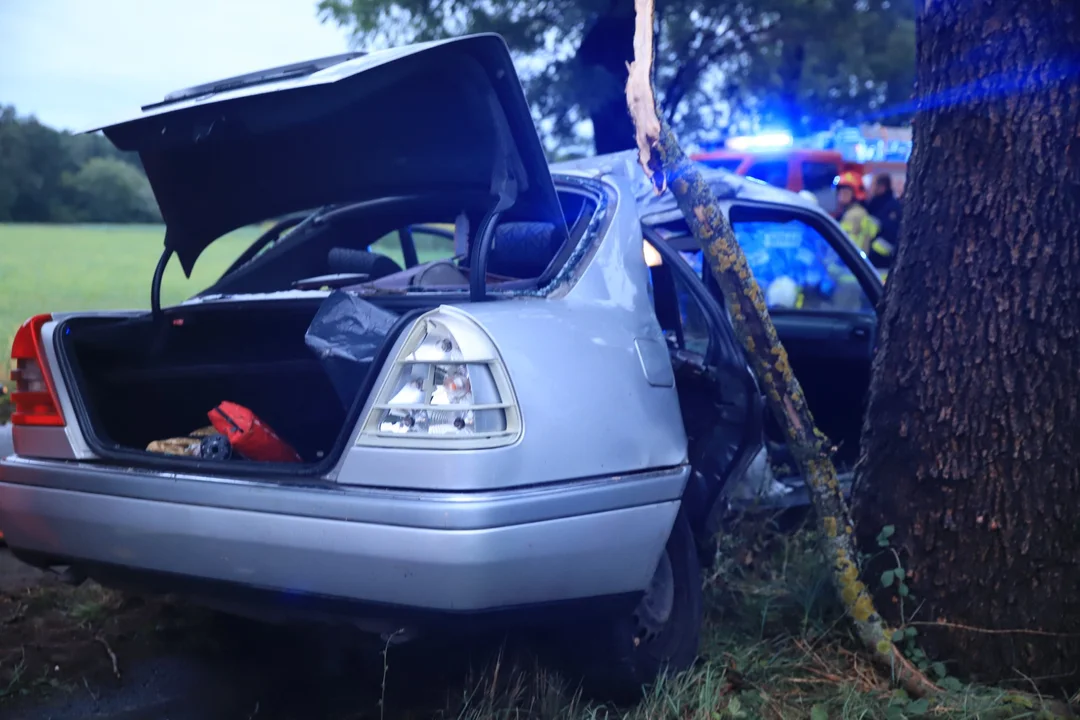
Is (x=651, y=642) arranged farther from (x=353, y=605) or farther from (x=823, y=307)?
(x=823, y=307)

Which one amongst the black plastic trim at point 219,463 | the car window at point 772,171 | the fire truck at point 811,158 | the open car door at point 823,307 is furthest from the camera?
the car window at point 772,171

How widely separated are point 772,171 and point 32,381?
13.6 metres

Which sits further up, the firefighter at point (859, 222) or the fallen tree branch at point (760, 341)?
the fallen tree branch at point (760, 341)

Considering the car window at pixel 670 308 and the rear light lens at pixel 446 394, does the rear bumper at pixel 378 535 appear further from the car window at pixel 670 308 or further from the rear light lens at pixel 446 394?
the car window at pixel 670 308

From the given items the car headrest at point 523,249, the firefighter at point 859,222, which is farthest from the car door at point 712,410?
the firefighter at point 859,222

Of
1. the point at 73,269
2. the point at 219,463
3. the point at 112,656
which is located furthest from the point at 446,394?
the point at 73,269

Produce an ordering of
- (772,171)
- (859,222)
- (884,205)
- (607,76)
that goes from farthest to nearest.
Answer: (772,171) → (884,205) → (859,222) → (607,76)

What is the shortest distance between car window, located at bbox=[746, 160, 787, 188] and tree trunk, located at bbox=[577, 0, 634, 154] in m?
6.84

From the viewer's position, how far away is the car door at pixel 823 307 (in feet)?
14.6

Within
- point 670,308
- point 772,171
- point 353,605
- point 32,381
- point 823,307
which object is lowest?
point 772,171

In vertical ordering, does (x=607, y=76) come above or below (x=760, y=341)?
above

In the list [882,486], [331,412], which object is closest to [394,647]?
[331,412]

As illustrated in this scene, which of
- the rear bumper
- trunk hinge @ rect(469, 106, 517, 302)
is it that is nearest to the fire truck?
trunk hinge @ rect(469, 106, 517, 302)

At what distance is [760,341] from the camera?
309 centimetres
